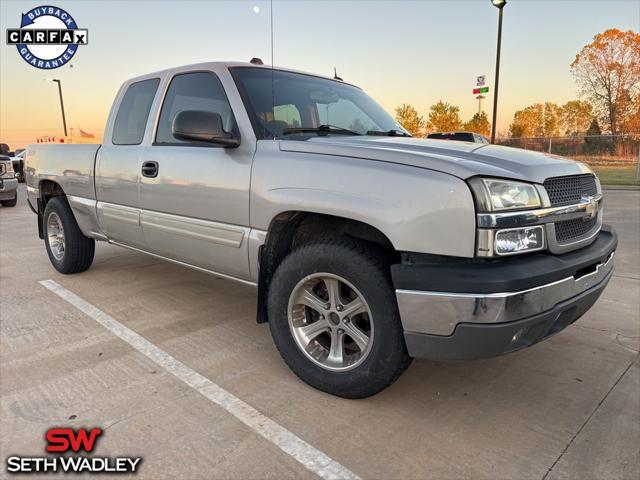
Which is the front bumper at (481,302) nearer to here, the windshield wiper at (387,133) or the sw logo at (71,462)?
the sw logo at (71,462)

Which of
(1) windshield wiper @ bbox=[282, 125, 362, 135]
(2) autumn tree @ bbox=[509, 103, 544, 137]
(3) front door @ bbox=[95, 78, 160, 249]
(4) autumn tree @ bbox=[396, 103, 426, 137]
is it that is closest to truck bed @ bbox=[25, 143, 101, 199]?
(3) front door @ bbox=[95, 78, 160, 249]

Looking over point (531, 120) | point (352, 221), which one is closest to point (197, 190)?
point (352, 221)

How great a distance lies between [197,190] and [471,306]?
1.96 metres

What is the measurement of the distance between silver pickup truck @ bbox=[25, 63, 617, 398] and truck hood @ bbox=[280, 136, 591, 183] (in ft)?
0.04

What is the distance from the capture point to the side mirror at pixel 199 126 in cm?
276

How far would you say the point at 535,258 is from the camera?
214 centimetres

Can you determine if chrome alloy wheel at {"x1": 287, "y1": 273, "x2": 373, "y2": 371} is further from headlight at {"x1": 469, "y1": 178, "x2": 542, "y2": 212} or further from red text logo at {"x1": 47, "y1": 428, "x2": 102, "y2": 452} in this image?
red text logo at {"x1": 47, "y1": 428, "x2": 102, "y2": 452}

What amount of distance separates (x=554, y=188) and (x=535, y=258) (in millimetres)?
434

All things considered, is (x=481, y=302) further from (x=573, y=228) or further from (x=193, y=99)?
(x=193, y=99)

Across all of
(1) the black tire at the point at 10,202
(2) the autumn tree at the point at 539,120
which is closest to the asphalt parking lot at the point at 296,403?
(1) the black tire at the point at 10,202

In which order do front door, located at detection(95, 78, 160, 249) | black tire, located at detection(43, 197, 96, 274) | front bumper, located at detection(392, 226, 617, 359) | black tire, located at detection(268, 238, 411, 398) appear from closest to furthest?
front bumper, located at detection(392, 226, 617, 359) < black tire, located at detection(268, 238, 411, 398) < front door, located at detection(95, 78, 160, 249) < black tire, located at detection(43, 197, 96, 274)

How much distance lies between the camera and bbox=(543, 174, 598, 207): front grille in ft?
7.57

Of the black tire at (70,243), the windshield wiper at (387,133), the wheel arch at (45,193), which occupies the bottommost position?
the black tire at (70,243)

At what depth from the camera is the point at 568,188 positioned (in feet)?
8.03
